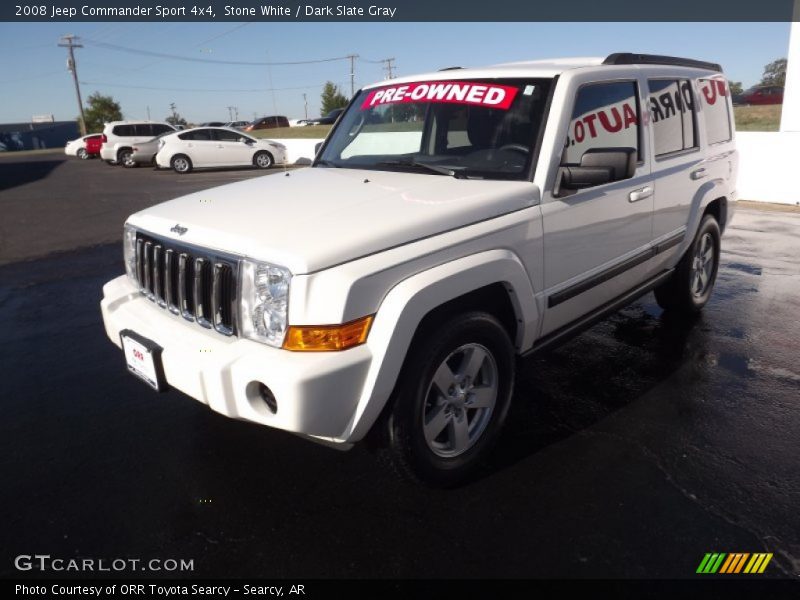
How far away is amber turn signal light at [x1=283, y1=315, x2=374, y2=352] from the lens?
2.15 m

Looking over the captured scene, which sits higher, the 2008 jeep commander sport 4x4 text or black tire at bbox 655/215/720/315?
the 2008 jeep commander sport 4x4 text

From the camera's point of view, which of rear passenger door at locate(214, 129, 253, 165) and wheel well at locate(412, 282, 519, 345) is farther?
rear passenger door at locate(214, 129, 253, 165)

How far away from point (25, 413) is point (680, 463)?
3.75 m

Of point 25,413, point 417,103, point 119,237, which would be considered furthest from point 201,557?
point 119,237

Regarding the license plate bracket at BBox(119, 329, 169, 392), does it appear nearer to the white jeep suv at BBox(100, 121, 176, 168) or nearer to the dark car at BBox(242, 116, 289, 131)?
the white jeep suv at BBox(100, 121, 176, 168)

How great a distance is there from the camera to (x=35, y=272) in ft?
22.8

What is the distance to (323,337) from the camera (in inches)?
85.1

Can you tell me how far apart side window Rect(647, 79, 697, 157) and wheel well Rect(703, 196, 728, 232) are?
73 cm

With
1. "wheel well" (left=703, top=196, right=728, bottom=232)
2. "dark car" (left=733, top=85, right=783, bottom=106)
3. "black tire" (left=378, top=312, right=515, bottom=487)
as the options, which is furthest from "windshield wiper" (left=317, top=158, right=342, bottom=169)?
"dark car" (left=733, top=85, right=783, bottom=106)

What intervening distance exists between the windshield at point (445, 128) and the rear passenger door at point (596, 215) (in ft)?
0.74

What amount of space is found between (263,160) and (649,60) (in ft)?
61.6

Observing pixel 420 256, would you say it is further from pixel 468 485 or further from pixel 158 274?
pixel 158 274

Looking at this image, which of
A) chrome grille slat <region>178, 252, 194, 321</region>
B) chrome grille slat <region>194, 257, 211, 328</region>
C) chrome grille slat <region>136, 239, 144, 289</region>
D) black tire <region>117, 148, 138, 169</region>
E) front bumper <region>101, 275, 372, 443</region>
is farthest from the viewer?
black tire <region>117, 148, 138, 169</region>

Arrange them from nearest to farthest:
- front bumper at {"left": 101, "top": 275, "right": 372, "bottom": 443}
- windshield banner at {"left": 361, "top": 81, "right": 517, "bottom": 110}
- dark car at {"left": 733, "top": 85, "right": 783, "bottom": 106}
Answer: front bumper at {"left": 101, "top": 275, "right": 372, "bottom": 443} < windshield banner at {"left": 361, "top": 81, "right": 517, "bottom": 110} < dark car at {"left": 733, "top": 85, "right": 783, "bottom": 106}
